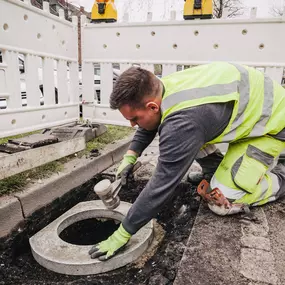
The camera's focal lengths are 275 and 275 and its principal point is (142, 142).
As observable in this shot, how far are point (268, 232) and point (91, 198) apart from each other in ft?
5.00

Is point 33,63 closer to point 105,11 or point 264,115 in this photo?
point 105,11

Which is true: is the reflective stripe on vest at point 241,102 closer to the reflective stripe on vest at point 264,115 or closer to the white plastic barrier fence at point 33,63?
the reflective stripe on vest at point 264,115

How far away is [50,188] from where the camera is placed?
2271 mm

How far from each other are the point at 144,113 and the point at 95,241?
1.09m

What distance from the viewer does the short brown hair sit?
4.91 ft

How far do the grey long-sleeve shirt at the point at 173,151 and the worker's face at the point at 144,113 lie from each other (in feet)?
0.40

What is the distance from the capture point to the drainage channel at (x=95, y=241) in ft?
5.16

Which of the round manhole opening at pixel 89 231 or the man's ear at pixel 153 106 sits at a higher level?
the man's ear at pixel 153 106

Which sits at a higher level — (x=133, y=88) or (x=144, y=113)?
(x=133, y=88)

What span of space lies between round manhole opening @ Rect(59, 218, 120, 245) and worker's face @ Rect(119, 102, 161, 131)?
3.28 ft

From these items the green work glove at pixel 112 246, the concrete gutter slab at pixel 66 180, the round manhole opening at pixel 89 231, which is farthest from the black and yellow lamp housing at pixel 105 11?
the green work glove at pixel 112 246

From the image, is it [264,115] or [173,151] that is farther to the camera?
[264,115]

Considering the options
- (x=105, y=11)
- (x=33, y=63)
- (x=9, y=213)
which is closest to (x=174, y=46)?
(x=105, y=11)

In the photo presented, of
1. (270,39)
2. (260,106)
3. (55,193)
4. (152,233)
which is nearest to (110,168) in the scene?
(55,193)
